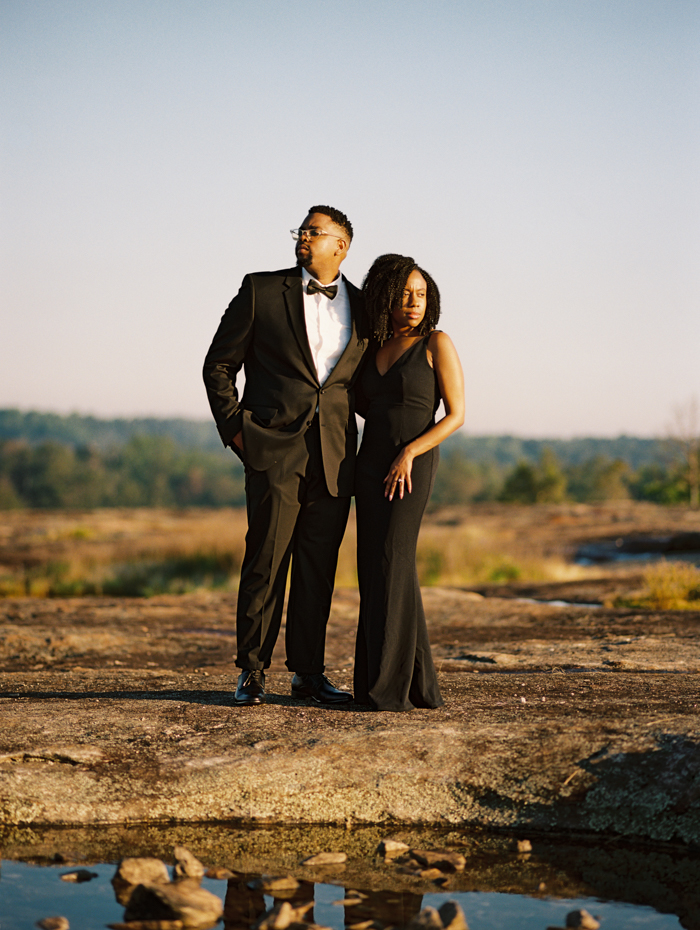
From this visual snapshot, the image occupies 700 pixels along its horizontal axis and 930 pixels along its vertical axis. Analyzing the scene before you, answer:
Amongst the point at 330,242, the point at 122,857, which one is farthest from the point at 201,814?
the point at 330,242

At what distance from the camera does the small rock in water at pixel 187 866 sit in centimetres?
283

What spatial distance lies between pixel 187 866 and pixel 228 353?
227cm

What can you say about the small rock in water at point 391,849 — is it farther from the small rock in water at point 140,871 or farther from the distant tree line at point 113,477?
the distant tree line at point 113,477

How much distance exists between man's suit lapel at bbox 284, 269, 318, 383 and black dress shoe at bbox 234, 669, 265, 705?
4.65 feet

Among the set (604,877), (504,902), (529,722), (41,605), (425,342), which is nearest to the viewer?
(504,902)

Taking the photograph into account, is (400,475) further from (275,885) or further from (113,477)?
(113,477)

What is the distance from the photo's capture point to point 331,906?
8.97 feet

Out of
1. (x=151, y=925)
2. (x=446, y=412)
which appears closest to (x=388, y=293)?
(x=446, y=412)

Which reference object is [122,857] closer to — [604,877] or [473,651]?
[604,877]

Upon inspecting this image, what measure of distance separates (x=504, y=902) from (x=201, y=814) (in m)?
1.15

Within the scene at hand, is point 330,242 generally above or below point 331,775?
above

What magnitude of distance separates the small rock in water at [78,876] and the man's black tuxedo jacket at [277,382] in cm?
186

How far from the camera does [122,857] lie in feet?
9.93

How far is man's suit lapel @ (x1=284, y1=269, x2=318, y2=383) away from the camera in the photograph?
4238 millimetres
